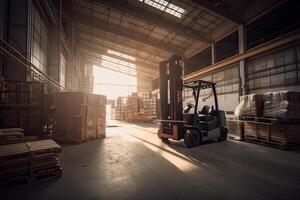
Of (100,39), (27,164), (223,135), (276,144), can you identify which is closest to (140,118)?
(100,39)

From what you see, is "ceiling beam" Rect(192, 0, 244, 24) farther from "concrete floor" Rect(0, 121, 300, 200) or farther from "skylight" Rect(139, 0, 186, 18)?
"concrete floor" Rect(0, 121, 300, 200)

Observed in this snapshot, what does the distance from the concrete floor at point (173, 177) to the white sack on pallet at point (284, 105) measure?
5.01 ft

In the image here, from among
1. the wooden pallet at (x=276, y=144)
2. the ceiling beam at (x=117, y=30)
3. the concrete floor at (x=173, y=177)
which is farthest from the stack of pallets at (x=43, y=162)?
the ceiling beam at (x=117, y=30)

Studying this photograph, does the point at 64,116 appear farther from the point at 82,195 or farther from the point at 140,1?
the point at 140,1

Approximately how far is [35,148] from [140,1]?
12277mm

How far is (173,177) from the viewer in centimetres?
324

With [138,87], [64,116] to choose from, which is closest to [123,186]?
[64,116]

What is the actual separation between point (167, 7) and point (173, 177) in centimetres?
1232

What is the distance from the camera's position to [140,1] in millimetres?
12336

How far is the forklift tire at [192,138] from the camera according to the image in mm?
5705

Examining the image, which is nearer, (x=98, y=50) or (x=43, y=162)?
(x=43, y=162)

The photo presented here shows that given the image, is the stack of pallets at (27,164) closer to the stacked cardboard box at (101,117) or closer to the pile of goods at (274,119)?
the stacked cardboard box at (101,117)

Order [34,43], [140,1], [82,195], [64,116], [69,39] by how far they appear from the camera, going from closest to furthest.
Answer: [82,195], [64,116], [34,43], [140,1], [69,39]

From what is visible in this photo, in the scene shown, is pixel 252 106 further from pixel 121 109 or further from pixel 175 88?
pixel 121 109
